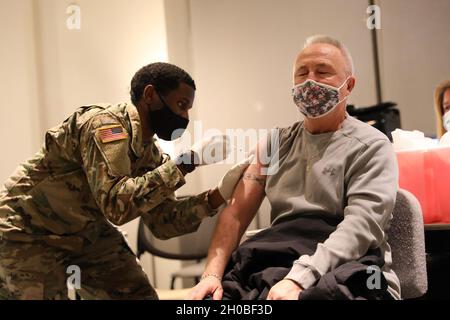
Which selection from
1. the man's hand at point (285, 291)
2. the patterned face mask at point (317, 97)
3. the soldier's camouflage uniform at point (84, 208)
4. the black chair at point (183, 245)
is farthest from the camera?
the black chair at point (183, 245)

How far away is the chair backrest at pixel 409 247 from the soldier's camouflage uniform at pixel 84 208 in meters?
0.65

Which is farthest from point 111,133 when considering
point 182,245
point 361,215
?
point 182,245

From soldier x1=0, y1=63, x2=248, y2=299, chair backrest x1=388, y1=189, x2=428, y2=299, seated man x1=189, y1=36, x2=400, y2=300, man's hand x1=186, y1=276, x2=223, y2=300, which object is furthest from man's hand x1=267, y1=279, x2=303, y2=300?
soldier x1=0, y1=63, x2=248, y2=299

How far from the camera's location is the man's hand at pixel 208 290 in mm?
1269

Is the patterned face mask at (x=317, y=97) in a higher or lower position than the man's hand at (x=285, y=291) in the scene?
higher

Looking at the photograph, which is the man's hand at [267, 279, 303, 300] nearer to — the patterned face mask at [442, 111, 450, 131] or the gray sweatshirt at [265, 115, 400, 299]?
the gray sweatshirt at [265, 115, 400, 299]

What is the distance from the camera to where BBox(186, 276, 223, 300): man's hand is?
1269 mm

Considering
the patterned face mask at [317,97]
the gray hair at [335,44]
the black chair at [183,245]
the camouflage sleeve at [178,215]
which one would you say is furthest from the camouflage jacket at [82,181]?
the black chair at [183,245]

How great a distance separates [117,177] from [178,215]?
357 mm

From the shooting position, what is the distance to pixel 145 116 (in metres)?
1.66

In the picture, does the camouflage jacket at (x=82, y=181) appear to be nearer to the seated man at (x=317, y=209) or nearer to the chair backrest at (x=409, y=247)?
the seated man at (x=317, y=209)

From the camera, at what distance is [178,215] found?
1.72 meters
